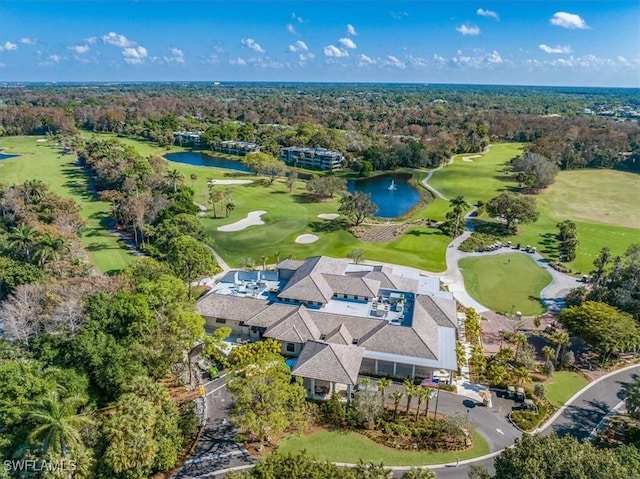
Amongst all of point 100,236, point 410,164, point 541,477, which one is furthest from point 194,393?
point 410,164

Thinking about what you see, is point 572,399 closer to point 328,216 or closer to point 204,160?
point 328,216

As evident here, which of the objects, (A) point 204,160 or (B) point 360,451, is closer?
(B) point 360,451

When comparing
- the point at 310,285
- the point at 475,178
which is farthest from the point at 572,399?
the point at 475,178

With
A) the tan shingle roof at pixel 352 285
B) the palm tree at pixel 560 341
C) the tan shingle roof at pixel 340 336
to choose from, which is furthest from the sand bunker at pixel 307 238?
the palm tree at pixel 560 341

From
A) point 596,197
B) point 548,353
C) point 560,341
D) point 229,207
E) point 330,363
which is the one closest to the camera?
point 330,363

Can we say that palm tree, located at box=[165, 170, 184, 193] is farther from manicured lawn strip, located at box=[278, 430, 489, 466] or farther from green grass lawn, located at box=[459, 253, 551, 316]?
manicured lawn strip, located at box=[278, 430, 489, 466]

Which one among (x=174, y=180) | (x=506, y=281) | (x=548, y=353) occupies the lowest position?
(x=506, y=281)

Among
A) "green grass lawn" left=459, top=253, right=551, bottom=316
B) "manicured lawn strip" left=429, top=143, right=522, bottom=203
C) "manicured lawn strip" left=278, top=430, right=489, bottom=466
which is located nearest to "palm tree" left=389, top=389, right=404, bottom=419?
"manicured lawn strip" left=278, top=430, right=489, bottom=466
